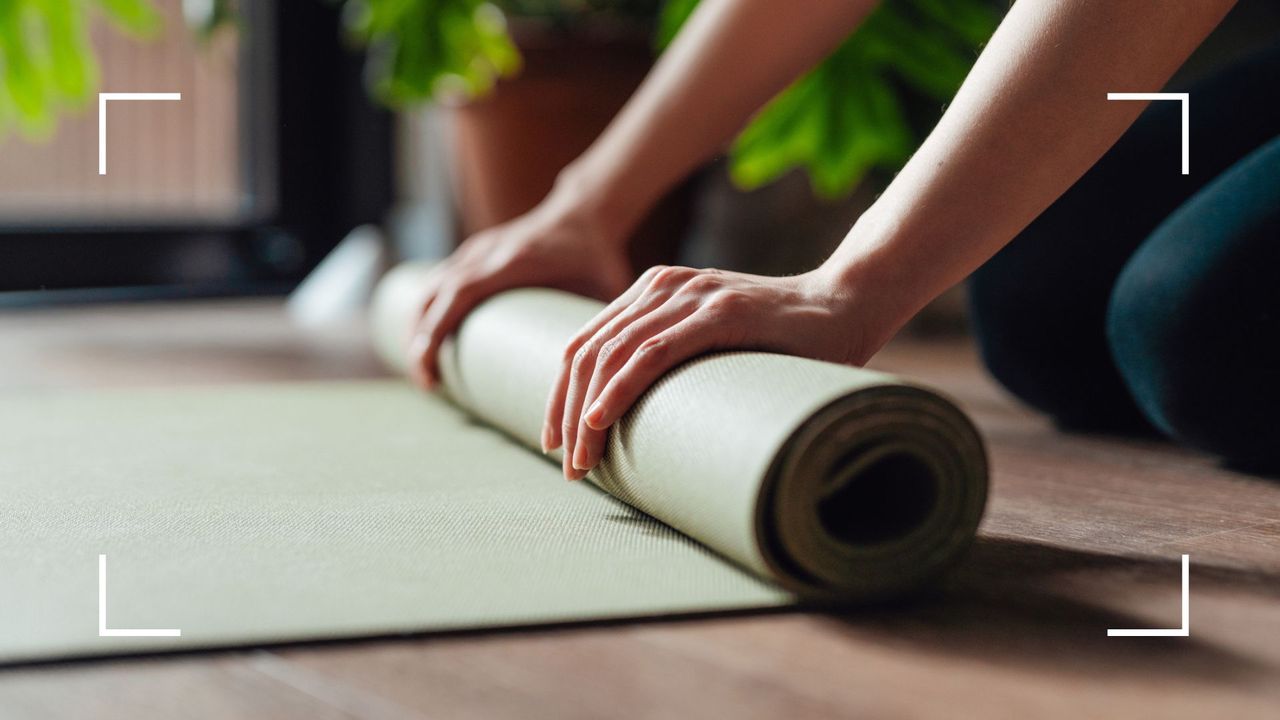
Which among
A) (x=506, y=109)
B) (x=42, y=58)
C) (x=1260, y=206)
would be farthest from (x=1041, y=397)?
(x=42, y=58)

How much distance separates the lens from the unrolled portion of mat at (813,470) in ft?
2.11

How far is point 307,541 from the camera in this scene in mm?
762

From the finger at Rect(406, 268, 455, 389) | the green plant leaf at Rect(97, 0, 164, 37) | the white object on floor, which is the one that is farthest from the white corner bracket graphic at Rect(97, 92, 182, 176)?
the finger at Rect(406, 268, 455, 389)

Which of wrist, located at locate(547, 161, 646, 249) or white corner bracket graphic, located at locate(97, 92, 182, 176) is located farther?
white corner bracket graphic, located at locate(97, 92, 182, 176)

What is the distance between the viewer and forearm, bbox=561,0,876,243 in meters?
1.24

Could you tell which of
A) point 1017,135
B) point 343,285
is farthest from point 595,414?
point 343,285

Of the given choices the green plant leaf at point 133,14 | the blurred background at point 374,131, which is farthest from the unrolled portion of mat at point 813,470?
the green plant leaf at point 133,14

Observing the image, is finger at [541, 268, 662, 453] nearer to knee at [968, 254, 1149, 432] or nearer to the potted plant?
knee at [968, 254, 1149, 432]

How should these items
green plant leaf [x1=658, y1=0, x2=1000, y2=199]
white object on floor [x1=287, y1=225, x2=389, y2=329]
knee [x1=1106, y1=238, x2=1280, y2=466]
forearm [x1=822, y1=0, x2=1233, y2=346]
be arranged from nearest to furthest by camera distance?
forearm [x1=822, y1=0, x2=1233, y2=346] < knee [x1=1106, y1=238, x2=1280, y2=466] < green plant leaf [x1=658, y1=0, x2=1000, y2=199] < white object on floor [x1=287, y1=225, x2=389, y2=329]

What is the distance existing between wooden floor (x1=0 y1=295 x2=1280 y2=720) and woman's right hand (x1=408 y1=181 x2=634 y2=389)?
524mm

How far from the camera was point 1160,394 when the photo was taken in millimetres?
1062

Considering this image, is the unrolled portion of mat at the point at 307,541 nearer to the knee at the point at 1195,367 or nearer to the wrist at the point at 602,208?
the wrist at the point at 602,208

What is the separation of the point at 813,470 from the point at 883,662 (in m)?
0.10

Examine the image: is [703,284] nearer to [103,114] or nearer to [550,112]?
[550,112]
